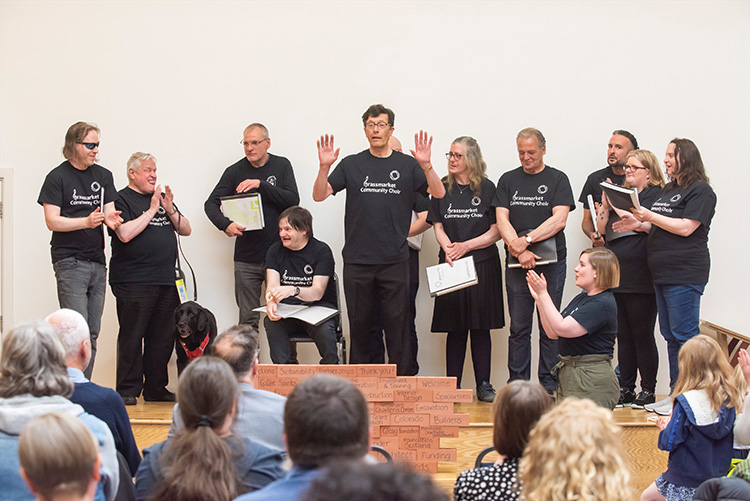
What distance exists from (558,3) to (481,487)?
15.1 feet

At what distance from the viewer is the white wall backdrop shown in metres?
5.81

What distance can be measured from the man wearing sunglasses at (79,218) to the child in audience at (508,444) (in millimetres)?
3526

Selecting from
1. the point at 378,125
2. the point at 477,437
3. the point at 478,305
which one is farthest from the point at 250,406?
the point at 478,305

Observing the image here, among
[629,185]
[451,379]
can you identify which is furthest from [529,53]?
[451,379]

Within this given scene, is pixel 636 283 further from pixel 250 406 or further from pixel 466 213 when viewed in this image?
pixel 250 406

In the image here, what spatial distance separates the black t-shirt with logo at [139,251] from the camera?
5.29m

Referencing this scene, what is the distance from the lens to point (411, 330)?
551cm

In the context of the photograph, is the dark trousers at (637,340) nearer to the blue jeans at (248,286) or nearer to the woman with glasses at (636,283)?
the woman with glasses at (636,283)

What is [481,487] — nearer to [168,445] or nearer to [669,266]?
[168,445]

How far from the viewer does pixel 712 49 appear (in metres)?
5.81

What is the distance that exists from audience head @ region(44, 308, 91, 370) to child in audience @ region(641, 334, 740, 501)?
214cm

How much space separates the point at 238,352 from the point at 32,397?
65cm

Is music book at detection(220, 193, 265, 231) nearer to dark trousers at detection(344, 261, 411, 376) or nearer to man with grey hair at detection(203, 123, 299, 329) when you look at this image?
man with grey hair at detection(203, 123, 299, 329)

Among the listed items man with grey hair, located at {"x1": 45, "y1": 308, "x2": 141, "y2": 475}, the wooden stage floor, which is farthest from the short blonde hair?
man with grey hair, located at {"x1": 45, "y1": 308, "x2": 141, "y2": 475}
